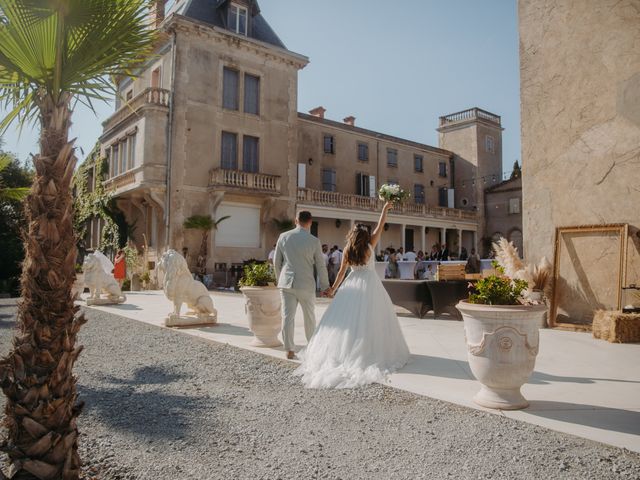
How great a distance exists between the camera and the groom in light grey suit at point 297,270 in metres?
5.43

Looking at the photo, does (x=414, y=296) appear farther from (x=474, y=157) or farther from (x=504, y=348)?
(x=474, y=157)

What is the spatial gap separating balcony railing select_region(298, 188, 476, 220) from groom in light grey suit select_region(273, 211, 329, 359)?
18.2 m

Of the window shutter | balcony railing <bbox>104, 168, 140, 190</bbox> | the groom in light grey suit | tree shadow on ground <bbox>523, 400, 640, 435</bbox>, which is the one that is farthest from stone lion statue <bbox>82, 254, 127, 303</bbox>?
the window shutter

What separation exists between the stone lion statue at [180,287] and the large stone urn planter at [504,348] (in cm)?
556

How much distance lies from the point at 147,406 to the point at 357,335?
7.14 ft

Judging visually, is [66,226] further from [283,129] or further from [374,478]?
[283,129]

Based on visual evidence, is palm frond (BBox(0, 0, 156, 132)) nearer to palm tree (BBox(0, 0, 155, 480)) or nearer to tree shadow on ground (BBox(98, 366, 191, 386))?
palm tree (BBox(0, 0, 155, 480))

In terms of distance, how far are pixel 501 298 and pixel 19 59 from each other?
3.57 meters

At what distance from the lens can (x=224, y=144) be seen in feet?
71.1

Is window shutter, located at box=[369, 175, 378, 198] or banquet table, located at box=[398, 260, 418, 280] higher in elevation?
window shutter, located at box=[369, 175, 378, 198]

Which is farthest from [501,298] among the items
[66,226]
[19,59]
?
[19,59]

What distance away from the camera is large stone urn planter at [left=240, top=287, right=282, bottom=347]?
6.38 m

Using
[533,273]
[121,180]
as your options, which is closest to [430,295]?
[533,273]

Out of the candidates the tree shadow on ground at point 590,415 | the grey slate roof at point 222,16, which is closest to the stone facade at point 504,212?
the grey slate roof at point 222,16
